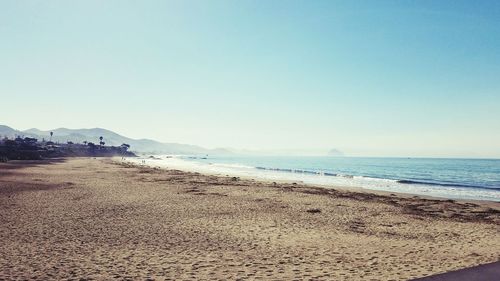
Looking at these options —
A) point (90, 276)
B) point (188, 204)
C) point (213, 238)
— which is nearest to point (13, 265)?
point (90, 276)

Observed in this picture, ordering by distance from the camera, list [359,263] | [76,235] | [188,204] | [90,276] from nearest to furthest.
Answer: [90,276] < [359,263] < [76,235] < [188,204]

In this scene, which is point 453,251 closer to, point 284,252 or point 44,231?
point 284,252

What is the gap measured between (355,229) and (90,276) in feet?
33.4

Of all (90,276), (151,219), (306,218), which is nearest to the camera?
(90,276)

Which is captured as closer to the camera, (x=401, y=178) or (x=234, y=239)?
(x=234, y=239)

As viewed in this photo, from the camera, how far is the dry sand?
8492 mm

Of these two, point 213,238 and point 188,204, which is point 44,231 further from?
point 188,204

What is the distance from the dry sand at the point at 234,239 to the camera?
8.49 meters

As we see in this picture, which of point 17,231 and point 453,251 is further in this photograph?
point 17,231

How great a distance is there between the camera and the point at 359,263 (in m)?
9.25

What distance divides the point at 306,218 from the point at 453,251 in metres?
6.52

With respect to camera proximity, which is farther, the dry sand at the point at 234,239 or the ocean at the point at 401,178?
the ocean at the point at 401,178

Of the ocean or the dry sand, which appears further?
the ocean

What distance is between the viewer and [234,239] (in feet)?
38.6
